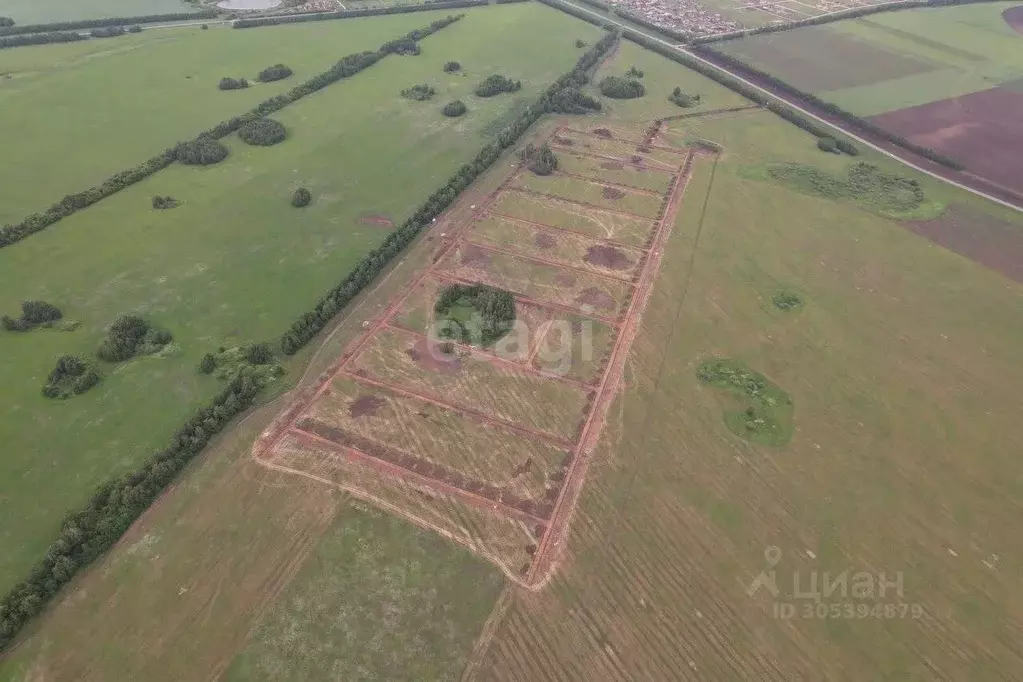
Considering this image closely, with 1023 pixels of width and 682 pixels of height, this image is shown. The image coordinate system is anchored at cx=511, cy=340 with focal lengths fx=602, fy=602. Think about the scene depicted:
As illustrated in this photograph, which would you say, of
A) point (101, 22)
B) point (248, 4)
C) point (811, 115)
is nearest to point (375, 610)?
point (811, 115)

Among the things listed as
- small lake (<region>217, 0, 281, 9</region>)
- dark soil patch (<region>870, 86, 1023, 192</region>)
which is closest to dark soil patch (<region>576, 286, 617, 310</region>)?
dark soil patch (<region>870, 86, 1023, 192</region>)

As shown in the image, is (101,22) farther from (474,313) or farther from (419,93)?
(474,313)

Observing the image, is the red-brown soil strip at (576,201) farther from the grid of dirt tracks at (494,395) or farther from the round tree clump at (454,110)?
the round tree clump at (454,110)

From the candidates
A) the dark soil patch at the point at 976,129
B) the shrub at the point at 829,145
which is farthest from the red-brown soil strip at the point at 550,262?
the dark soil patch at the point at 976,129

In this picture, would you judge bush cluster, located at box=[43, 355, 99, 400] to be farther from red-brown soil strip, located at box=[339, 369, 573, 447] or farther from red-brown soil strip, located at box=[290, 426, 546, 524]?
red-brown soil strip, located at box=[339, 369, 573, 447]

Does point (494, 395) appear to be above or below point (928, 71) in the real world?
below

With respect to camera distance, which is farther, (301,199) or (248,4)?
(248,4)
